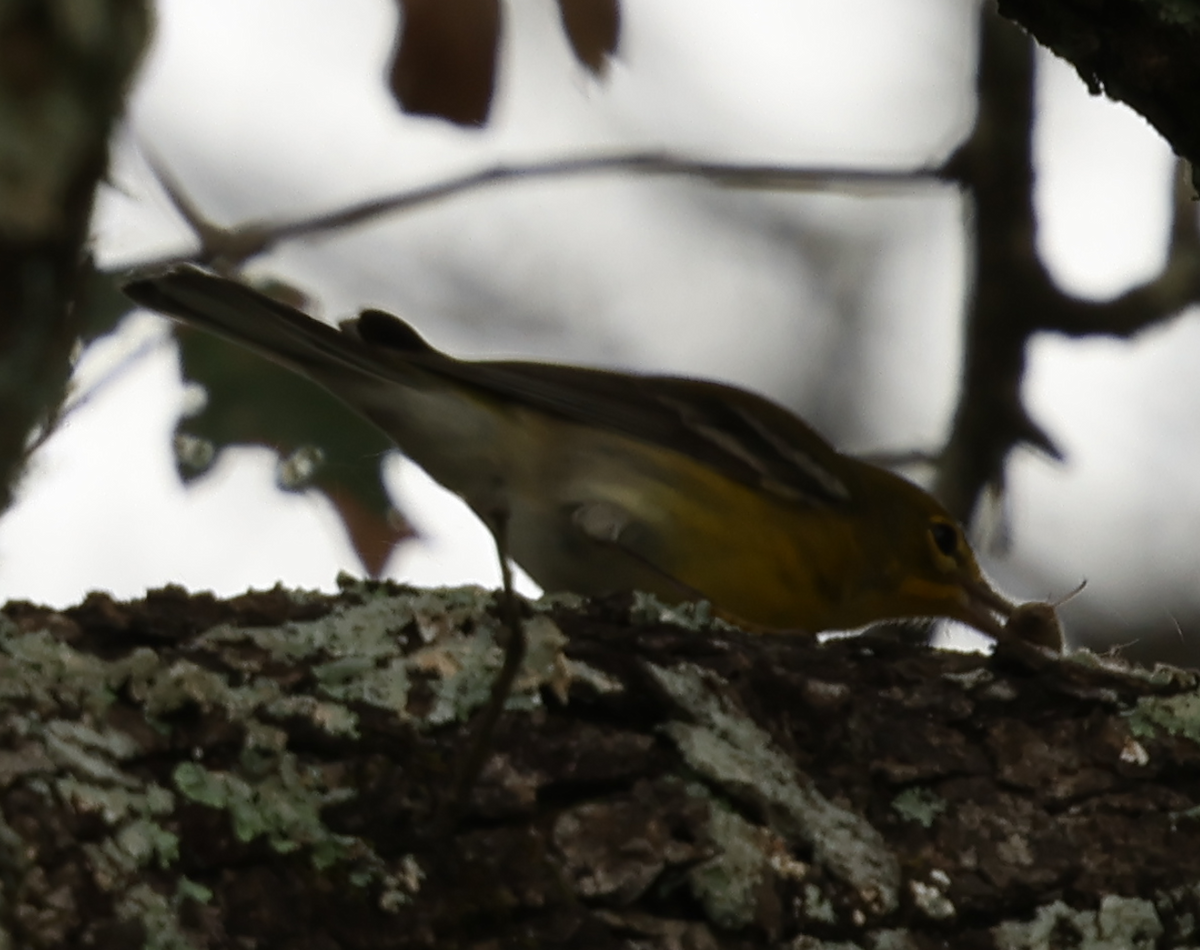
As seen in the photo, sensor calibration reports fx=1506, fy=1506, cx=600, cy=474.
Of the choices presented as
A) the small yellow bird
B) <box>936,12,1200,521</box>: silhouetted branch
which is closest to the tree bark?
the small yellow bird

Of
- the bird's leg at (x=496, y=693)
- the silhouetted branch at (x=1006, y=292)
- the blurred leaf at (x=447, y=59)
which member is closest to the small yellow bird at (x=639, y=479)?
the silhouetted branch at (x=1006, y=292)

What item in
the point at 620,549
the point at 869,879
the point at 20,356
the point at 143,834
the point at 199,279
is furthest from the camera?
the point at 620,549

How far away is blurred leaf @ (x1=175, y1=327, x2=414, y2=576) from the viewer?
3.68 metres

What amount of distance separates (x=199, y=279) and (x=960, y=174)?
7.82 ft

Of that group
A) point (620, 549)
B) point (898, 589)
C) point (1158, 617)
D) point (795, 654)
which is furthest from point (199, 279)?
point (1158, 617)

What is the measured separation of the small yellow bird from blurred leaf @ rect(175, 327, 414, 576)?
0.08m

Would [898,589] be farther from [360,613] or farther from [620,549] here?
[360,613]

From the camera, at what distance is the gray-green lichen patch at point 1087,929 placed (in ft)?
6.64

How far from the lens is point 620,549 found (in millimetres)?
3848

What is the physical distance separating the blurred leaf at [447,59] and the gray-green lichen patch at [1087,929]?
2.15m

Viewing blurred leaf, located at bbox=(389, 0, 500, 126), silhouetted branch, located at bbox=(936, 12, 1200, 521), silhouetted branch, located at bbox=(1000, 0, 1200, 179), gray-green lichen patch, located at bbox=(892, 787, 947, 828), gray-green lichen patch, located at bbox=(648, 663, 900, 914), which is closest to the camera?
gray-green lichen patch, located at bbox=(648, 663, 900, 914)

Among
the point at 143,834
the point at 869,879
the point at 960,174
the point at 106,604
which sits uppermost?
the point at 960,174

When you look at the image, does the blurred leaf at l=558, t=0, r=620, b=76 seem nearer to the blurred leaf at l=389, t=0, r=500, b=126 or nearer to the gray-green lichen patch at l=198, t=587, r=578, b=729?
the blurred leaf at l=389, t=0, r=500, b=126

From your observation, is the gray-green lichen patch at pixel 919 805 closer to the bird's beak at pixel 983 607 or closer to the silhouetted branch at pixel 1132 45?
the silhouetted branch at pixel 1132 45
